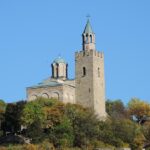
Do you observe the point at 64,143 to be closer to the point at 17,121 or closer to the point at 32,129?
the point at 32,129

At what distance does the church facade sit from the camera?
84938mm

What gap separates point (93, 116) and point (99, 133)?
4.27m

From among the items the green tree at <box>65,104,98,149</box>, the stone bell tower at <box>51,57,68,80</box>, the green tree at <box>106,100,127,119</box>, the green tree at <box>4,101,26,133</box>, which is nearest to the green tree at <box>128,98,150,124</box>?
the green tree at <box>106,100,127,119</box>

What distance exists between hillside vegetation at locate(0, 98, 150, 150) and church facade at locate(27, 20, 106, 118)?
5.17 meters

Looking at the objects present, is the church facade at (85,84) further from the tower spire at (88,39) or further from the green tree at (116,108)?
the green tree at (116,108)

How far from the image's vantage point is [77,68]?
8744 cm

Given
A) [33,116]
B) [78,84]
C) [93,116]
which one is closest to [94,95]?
[78,84]

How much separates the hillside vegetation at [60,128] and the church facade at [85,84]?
16.9 feet

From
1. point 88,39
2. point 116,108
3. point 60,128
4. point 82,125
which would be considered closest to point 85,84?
point 88,39

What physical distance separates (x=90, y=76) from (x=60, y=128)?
16869 mm

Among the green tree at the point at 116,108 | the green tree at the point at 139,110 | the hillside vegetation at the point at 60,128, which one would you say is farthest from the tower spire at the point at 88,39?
the green tree at the point at 139,110

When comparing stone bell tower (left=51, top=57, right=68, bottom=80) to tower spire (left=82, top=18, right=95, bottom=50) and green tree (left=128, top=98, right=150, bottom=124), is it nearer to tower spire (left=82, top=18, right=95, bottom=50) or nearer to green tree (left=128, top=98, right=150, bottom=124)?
tower spire (left=82, top=18, right=95, bottom=50)

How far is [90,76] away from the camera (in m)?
86.0

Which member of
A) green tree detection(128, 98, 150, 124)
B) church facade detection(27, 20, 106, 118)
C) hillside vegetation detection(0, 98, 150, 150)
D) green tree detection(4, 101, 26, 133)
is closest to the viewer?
hillside vegetation detection(0, 98, 150, 150)
